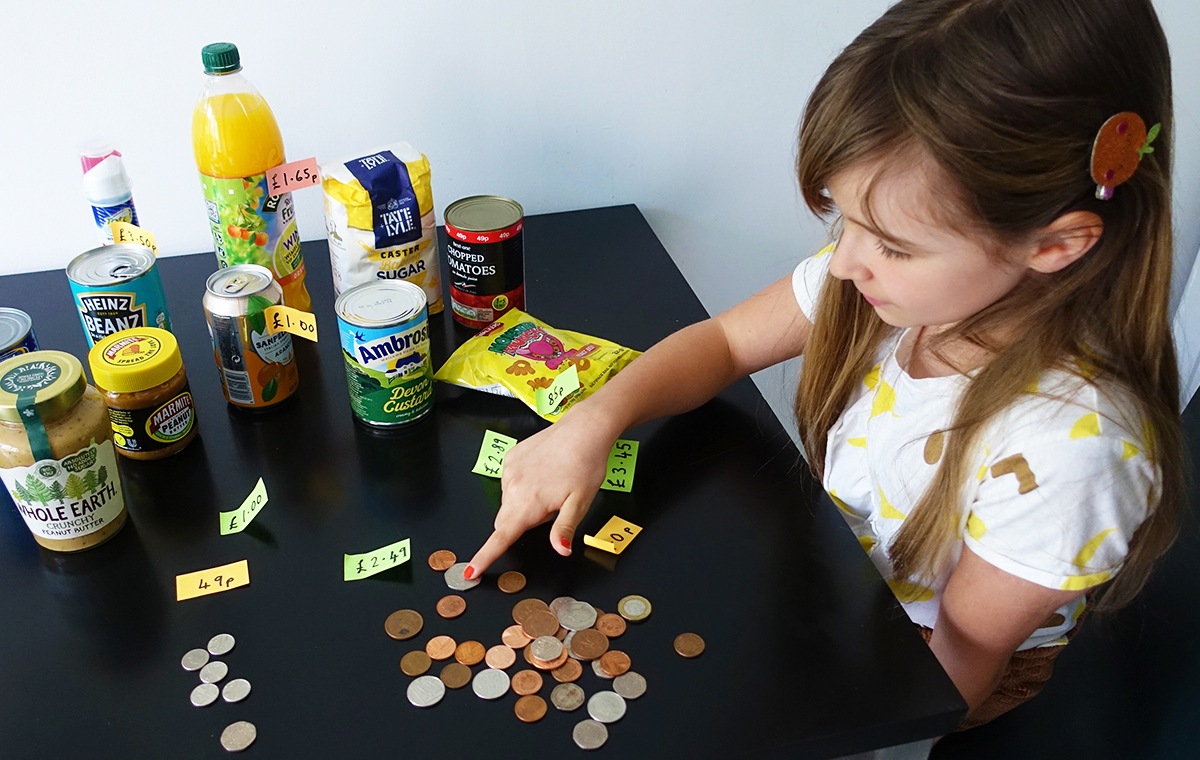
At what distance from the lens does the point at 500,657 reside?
67 centimetres

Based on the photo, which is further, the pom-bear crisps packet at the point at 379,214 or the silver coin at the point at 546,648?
the pom-bear crisps packet at the point at 379,214

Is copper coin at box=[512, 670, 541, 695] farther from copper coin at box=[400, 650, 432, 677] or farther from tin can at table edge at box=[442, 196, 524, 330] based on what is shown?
tin can at table edge at box=[442, 196, 524, 330]

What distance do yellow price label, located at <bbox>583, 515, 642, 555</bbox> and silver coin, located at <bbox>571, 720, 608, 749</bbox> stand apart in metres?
0.17

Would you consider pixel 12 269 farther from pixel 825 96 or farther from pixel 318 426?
pixel 825 96

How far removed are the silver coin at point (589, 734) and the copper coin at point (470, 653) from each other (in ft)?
0.30

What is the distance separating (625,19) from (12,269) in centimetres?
90

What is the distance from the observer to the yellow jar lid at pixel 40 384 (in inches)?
26.9

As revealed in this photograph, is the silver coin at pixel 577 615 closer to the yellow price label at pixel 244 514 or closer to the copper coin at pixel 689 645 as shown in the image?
the copper coin at pixel 689 645

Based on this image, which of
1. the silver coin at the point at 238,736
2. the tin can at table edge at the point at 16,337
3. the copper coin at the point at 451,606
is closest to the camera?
the silver coin at the point at 238,736

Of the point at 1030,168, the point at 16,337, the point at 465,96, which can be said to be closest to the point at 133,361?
the point at 16,337

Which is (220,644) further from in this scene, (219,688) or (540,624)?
(540,624)

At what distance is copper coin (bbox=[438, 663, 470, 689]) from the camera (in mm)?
646

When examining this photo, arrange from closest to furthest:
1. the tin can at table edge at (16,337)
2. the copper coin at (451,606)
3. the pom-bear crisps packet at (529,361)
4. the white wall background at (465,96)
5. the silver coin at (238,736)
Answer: the silver coin at (238,736) < the copper coin at (451,606) < the tin can at table edge at (16,337) < the pom-bear crisps packet at (529,361) < the white wall background at (465,96)

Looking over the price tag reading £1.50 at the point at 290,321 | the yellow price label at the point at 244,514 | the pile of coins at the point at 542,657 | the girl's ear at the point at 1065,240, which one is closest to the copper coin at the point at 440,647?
the pile of coins at the point at 542,657
